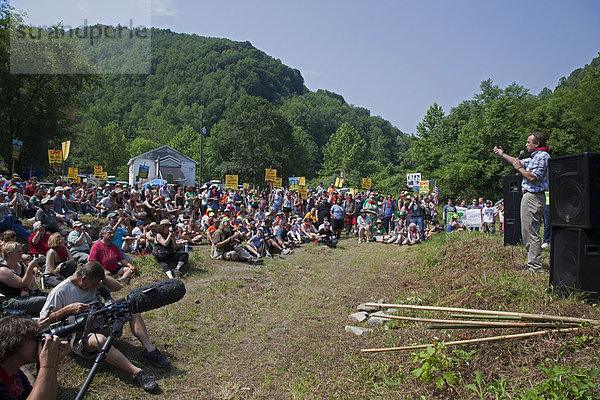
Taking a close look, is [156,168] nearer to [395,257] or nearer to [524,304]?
[395,257]

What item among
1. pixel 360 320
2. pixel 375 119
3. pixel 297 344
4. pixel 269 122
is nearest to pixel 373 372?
pixel 297 344

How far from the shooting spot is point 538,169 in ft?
16.9

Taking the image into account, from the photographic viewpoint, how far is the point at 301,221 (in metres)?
16.9

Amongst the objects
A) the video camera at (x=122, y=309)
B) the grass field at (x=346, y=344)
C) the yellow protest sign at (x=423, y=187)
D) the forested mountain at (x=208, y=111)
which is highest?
the forested mountain at (x=208, y=111)

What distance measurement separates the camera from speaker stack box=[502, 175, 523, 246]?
7660 mm

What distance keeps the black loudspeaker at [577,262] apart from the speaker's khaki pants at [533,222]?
0.87 meters

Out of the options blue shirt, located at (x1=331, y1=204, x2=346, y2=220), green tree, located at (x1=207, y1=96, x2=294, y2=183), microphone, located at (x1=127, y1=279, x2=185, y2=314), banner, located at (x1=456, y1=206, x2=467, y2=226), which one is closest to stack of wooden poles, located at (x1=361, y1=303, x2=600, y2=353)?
microphone, located at (x1=127, y1=279, x2=185, y2=314)

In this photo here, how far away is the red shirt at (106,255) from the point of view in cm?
694

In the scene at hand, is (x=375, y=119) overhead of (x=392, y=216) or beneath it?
overhead

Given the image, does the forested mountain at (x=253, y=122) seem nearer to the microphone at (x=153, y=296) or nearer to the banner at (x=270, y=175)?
the banner at (x=270, y=175)

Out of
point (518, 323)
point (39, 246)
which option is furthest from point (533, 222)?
point (39, 246)

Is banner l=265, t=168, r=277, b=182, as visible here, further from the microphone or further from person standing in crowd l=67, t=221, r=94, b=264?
the microphone

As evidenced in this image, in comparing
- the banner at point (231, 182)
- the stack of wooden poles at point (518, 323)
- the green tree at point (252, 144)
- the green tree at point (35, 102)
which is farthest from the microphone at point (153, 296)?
the green tree at point (252, 144)

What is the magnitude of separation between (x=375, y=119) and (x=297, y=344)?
4733 inches
